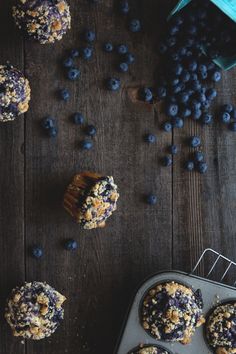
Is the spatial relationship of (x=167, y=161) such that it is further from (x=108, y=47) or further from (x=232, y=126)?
(x=108, y=47)

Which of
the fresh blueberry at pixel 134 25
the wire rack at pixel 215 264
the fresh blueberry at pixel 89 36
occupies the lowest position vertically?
the wire rack at pixel 215 264

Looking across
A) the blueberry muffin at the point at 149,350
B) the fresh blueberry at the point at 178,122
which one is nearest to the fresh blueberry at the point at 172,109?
the fresh blueberry at the point at 178,122

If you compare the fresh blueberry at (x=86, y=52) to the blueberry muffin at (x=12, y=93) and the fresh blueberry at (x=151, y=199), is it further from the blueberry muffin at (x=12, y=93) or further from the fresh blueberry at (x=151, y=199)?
the fresh blueberry at (x=151, y=199)

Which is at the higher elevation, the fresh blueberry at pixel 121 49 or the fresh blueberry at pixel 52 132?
the fresh blueberry at pixel 121 49

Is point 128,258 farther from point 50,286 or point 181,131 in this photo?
point 181,131

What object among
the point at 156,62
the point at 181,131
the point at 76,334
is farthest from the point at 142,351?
the point at 156,62

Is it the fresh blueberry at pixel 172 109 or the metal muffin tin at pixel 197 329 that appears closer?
the metal muffin tin at pixel 197 329

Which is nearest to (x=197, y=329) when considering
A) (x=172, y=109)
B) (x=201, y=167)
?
(x=201, y=167)

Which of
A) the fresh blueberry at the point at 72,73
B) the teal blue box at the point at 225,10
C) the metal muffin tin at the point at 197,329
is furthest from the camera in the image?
the fresh blueberry at the point at 72,73
